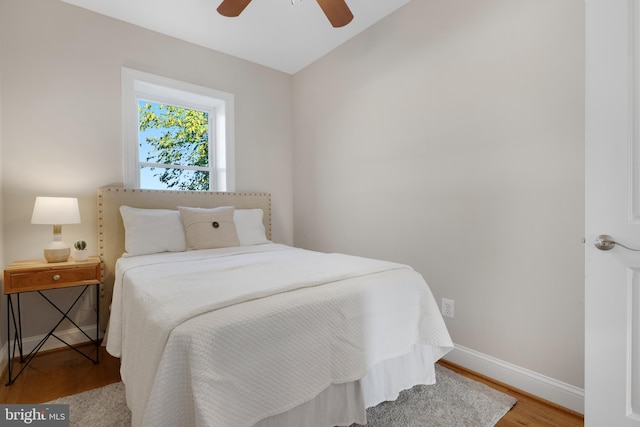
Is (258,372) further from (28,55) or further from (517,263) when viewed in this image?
(28,55)

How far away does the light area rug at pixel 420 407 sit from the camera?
4.94ft

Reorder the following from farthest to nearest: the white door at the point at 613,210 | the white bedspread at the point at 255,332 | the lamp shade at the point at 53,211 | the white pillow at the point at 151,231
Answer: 1. the white pillow at the point at 151,231
2. the lamp shade at the point at 53,211
3. the white door at the point at 613,210
4. the white bedspread at the point at 255,332

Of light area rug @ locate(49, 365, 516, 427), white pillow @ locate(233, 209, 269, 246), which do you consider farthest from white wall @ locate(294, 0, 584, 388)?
white pillow @ locate(233, 209, 269, 246)

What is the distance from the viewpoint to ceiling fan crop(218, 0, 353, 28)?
1.84 metres

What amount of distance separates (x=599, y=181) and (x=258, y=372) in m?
1.49

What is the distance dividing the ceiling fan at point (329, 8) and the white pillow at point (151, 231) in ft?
5.16

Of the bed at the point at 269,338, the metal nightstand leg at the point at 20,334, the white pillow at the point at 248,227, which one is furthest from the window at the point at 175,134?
the bed at the point at 269,338

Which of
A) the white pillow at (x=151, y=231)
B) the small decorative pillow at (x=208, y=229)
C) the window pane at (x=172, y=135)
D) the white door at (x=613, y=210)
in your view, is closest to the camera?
the white door at (x=613, y=210)

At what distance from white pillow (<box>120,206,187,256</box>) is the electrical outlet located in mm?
2045

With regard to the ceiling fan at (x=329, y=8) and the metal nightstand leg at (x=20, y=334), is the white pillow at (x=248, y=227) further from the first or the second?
the ceiling fan at (x=329, y=8)

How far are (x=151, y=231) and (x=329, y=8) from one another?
2.02m

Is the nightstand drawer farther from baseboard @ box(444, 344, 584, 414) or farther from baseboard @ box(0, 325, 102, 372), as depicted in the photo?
baseboard @ box(444, 344, 584, 414)

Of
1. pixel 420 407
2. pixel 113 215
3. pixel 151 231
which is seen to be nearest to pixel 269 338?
pixel 420 407

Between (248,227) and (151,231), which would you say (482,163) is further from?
(151,231)
